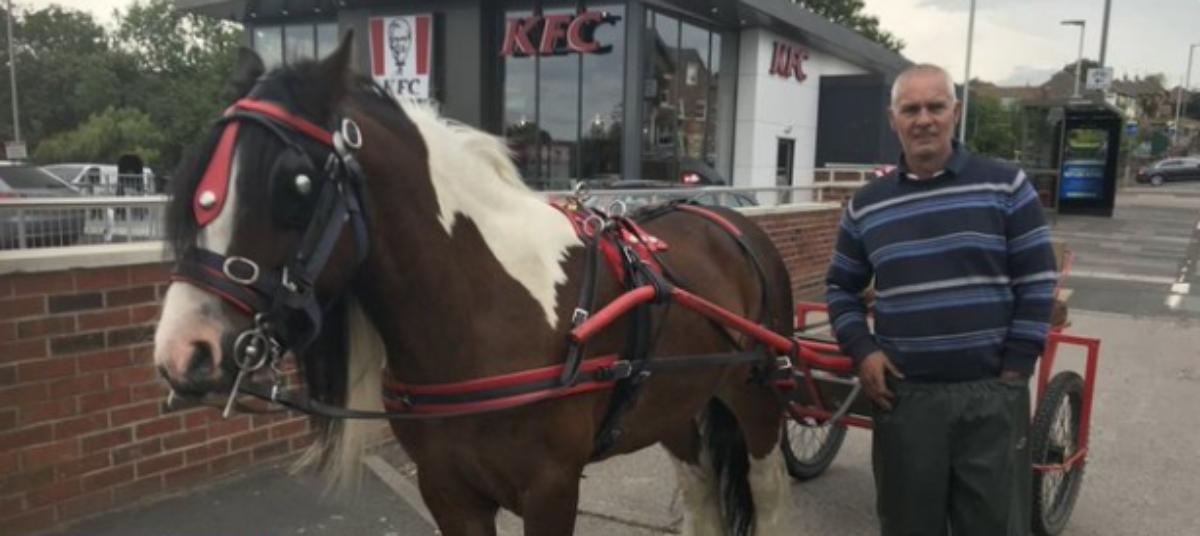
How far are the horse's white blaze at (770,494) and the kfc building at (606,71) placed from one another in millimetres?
13776

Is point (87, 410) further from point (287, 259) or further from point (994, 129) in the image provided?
point (994, 129)

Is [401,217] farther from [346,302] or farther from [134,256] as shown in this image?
[134,256]

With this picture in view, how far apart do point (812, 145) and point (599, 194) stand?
1972 centimetres

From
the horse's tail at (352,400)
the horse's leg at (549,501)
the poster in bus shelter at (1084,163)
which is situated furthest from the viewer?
the poster in bus shelter at (1084,163)

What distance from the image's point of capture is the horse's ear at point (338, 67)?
1714 millimetres

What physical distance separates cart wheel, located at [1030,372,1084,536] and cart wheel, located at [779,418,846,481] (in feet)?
3.39

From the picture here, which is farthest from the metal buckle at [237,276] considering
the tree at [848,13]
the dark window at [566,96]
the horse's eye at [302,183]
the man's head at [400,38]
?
the tree at [848,13]

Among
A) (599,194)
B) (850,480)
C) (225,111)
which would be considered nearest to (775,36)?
(599,194)

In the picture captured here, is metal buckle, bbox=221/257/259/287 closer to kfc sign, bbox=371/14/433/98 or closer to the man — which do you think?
the man

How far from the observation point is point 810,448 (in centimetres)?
489

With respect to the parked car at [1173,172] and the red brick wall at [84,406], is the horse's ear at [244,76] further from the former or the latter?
the parked car at [1173,172]

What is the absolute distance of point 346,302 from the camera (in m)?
1.96

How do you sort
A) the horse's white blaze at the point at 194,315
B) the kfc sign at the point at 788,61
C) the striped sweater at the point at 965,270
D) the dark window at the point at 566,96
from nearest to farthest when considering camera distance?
the horse's white blaze at the point at 194,315 < the striped sweater at the point at 965,270 < the dark window at the point at 566,96 < the kfc sign at the point at 788,61

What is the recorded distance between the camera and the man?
2.40 metres
